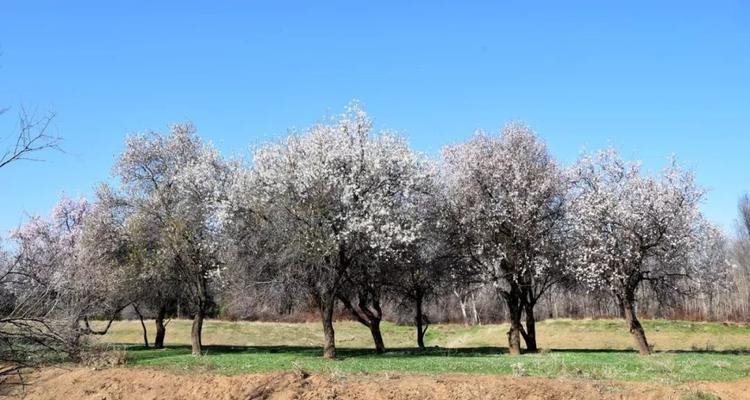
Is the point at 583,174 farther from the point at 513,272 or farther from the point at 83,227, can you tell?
the point at 83,227

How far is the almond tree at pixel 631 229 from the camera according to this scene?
2803 centimetres

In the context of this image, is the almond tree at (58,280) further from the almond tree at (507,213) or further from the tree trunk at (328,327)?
the almond tree at (507,213)

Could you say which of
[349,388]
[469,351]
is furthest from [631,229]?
[349,388]

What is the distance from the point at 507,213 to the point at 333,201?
8.62 metres

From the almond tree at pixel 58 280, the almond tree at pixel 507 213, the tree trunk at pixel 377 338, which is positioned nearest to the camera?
the almond tree at pixel 58 280

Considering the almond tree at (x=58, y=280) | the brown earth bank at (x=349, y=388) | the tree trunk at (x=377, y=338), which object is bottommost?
the brown earth bank at (x=349, y=388)

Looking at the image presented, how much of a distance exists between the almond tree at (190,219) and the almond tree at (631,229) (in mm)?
16600

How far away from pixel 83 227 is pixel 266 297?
653 inches

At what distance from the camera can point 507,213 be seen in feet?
98.4

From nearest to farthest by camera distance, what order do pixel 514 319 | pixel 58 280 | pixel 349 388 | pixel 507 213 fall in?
pixel 58 280 < pixel 349 388 < pixel 507 213 < pixel 514 319

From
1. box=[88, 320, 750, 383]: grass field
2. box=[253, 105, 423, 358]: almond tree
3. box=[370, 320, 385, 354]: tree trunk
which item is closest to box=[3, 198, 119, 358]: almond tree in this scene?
box=[88, 320, 750, 383]: grass field

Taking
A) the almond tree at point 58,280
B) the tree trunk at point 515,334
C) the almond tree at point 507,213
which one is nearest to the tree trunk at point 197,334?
the almond tree at point 58,280

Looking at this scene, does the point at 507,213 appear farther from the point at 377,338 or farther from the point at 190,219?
the point at 190,219

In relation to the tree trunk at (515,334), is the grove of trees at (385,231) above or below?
above
